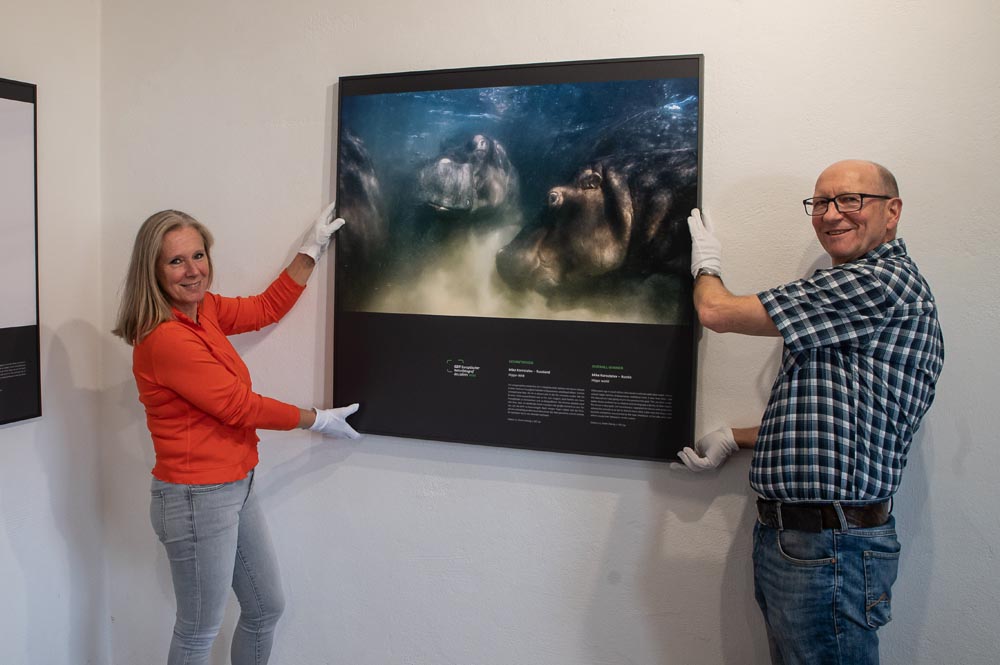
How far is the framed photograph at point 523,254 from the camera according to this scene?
175cm

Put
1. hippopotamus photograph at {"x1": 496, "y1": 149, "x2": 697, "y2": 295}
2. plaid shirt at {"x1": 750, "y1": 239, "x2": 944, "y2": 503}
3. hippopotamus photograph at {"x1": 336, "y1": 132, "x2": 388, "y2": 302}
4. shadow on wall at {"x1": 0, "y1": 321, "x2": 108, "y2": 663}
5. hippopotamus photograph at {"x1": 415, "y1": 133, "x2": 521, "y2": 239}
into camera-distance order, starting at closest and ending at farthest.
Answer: plaid shirt at {"x1": 750, "y1": 239, "x2": 944, "y2": 503} < hippopotamus photograph at {"x1": 496, "y1": 149, "x2": 697, "y2": 295} < hippopotamus photograph at {"x1": 415, "y1": 133, "x2": 521, "y2": 239} < hippopotamus photograph at {"x1": 336, "y1": 132, "x2": 388, "y2": 302} < shadow on wall at {"x1": 0, "y1": 321, "x2": 108, "y2": 663}

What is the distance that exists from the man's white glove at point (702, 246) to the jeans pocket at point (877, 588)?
0.76 meters

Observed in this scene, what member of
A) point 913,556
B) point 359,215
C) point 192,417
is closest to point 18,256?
point 192,417

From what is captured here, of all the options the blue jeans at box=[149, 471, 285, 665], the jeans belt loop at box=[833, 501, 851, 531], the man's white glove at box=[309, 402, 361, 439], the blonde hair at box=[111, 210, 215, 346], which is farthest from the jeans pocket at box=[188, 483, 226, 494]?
the jeans belt loop at box=[833, 501, 851, 531]

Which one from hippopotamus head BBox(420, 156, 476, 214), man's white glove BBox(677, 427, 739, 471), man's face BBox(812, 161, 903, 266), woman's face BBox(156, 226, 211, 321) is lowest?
man's white glove BBox(677, 427, 739, 471)

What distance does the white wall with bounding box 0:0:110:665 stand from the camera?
208 cm

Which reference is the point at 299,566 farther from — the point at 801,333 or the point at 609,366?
the point at 801,333

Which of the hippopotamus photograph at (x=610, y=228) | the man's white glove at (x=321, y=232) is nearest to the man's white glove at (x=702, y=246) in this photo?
the hippopotamus photograph at (x=610, y=228)

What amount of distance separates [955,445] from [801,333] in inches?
25.5

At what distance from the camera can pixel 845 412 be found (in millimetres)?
1422

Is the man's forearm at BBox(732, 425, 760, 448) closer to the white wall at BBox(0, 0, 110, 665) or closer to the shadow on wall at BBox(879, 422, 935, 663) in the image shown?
the shadow on wall at BBox(879, 422, 935, 663)

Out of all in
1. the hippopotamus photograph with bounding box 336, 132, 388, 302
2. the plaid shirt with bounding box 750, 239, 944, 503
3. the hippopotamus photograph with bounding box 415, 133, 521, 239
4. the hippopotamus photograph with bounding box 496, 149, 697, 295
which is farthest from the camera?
the hippopotamus photograph with bounding box 336, 132, 388, 302

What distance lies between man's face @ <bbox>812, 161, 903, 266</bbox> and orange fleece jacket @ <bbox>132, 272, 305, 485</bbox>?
1.49m

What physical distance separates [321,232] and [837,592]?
169 centimetres
